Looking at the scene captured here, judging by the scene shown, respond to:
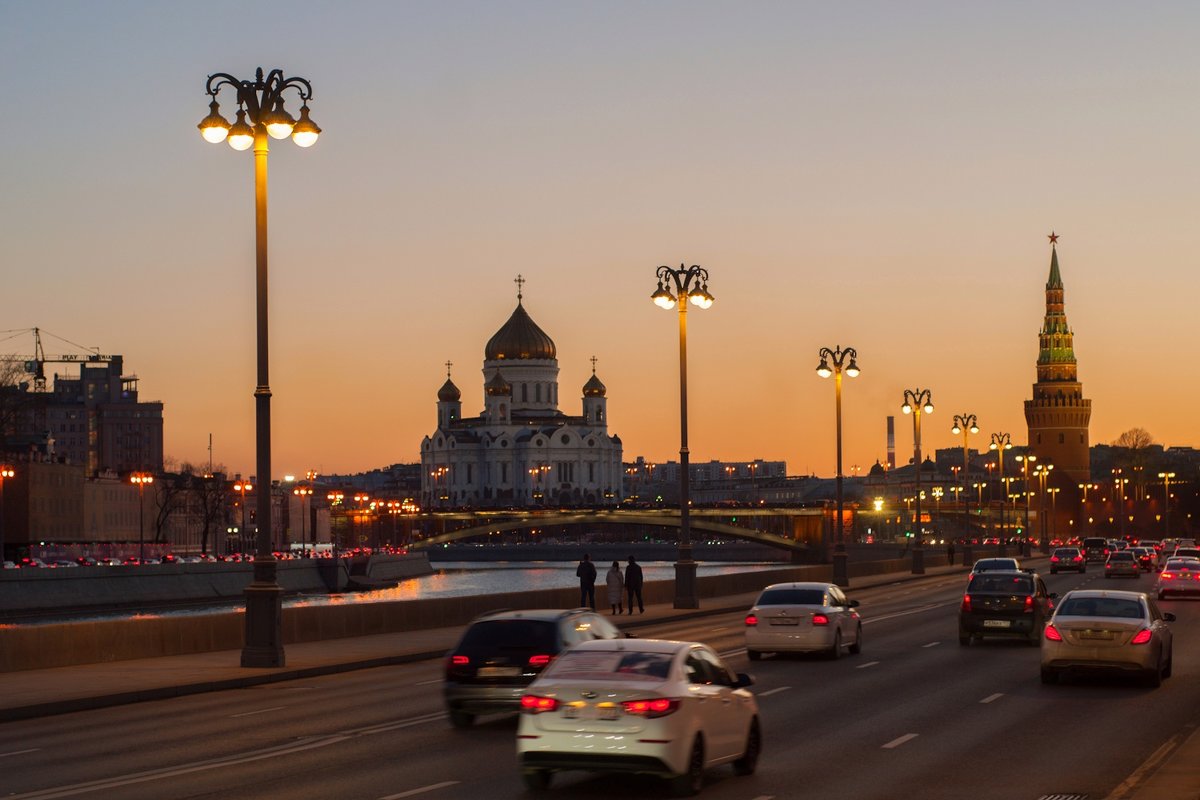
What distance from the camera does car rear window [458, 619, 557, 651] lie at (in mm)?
21516

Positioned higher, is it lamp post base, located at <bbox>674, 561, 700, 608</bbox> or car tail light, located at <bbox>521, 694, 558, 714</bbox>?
car tail light, located at <bbox>521, 694, 558, 714</bbox>

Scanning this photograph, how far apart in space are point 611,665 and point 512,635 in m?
5.94

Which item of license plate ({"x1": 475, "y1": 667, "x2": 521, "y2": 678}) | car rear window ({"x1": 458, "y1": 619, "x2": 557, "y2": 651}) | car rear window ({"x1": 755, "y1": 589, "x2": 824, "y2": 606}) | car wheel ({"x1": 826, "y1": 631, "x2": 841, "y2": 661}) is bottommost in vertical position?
car wheel ({"x1": 826, "y1": 631, "x2": 841, "y2": 661})

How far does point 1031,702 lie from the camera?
24.6 meters

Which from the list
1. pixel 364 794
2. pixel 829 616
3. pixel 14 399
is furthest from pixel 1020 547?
pixel 364 794

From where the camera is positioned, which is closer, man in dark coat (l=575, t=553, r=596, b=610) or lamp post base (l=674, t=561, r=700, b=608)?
man in dark coat (l=575, t=553, r=596, b=610)

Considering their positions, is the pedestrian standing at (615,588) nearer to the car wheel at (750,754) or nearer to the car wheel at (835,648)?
the car wheel at (835,648)

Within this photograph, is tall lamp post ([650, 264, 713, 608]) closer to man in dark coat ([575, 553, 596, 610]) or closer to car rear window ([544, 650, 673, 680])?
man in dark coat ([575, 553, 596, 610])

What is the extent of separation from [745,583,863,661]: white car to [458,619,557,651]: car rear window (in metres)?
10.7

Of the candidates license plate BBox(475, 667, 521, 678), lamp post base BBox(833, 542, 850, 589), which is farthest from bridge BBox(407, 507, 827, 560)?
license plate BBox(475, 667, 521, 678)

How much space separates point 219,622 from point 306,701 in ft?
31.6

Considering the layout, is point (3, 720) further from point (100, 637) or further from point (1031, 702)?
point (1031, 702)

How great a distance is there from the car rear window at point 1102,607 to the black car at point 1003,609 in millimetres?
8715

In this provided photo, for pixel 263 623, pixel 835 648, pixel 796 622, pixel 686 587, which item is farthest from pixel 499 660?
pixel 686 587
